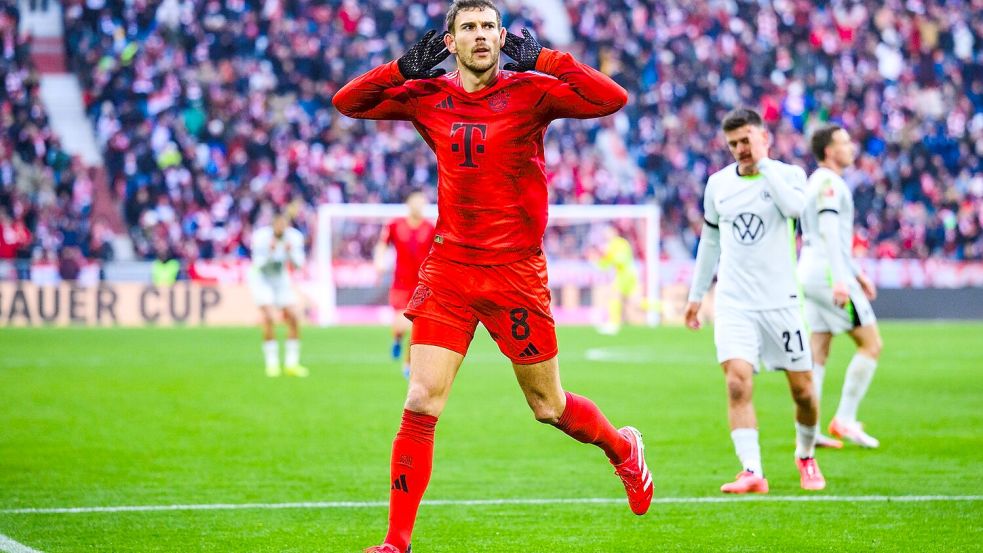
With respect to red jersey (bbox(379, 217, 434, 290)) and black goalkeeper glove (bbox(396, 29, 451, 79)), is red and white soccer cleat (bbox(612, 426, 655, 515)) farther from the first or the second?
red jersey (bbox(379, 217, 434, 290))

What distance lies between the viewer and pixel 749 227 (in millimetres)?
8117

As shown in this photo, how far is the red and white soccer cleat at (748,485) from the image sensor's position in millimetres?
7863

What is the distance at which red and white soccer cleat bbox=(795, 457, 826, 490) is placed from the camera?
316 inches

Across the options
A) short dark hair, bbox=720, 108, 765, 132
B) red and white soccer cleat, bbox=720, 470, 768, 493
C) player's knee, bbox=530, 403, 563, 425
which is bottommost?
red and white soccer cleat, bbox=720, 470, 768, 493

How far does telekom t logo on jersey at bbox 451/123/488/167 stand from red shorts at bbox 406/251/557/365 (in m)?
0.46

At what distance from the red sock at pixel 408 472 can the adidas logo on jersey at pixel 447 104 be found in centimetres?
134

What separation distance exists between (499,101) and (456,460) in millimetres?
4221

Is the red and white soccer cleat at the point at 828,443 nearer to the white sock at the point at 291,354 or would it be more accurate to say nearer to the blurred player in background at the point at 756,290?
the blurred player in background at the point at 756,290

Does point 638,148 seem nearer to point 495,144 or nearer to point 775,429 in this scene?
point 775,429

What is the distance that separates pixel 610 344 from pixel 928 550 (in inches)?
681

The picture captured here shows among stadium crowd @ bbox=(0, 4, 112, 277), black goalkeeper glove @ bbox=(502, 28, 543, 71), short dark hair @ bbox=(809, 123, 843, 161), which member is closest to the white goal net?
stadium crowd @ bbox=(0, 4, 112, 277)

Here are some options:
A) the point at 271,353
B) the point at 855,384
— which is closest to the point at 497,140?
the point at 855,384

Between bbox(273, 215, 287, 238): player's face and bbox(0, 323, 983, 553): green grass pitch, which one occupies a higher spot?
bbox(273, 215, 287, 238): player's face

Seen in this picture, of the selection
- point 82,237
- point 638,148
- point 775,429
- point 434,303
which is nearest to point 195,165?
point 82,237
